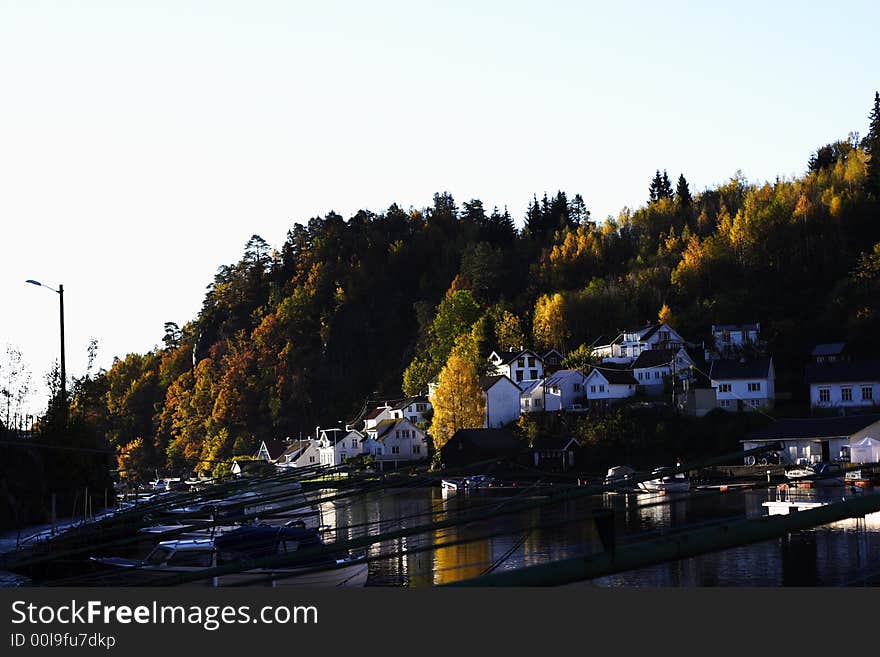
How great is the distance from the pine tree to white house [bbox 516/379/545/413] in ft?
149

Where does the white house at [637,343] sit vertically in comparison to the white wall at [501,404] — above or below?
above

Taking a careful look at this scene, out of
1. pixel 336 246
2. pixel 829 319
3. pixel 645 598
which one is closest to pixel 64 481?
pixel 645 598

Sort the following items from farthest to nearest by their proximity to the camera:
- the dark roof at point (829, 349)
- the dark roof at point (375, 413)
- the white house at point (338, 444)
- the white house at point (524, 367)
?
1. the dark roof at point (375, 413)
2. the white house at point (338, 444)
3. the white house at point (524, 367)
4. the dark roof at point (829, 349)

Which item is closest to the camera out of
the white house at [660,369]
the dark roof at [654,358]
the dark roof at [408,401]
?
the white house at [660,369]

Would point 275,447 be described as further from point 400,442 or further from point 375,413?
point 400,442

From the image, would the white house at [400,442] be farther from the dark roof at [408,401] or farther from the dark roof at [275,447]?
the dark roof at [275,447]

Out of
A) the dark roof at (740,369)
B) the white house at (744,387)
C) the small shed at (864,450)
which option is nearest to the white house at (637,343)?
the dark roof at (740,369)

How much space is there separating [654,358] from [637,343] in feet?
19.8

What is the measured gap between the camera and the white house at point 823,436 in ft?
245

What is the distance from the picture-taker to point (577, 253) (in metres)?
144

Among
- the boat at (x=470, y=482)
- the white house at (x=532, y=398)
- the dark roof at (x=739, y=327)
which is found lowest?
the boat at (x=470, y=482)

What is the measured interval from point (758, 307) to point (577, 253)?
129ft

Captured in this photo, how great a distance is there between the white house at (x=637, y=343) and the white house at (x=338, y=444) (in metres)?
30.6

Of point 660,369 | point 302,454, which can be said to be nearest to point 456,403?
point 660,369
